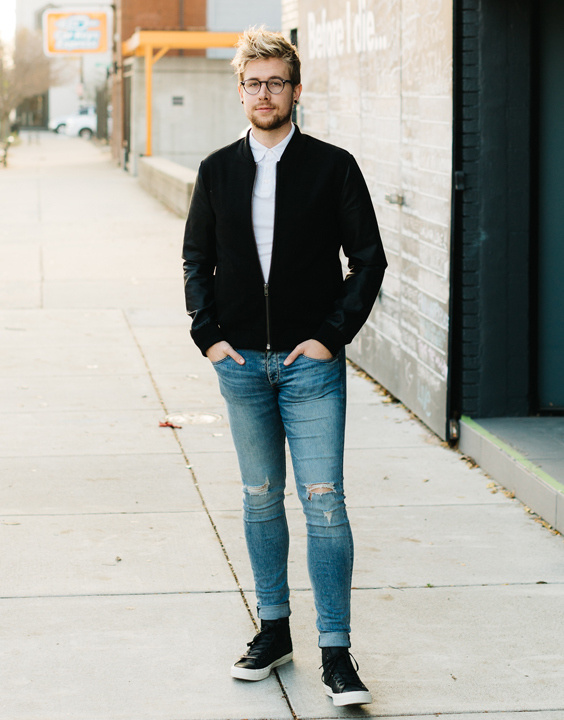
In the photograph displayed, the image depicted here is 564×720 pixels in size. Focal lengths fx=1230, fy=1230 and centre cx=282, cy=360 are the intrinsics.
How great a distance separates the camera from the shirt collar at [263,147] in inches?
150

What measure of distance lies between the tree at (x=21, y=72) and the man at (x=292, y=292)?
2269 inches

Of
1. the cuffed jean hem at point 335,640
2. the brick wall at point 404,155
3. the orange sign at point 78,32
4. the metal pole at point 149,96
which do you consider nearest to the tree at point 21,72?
the orange sign at point 78,32

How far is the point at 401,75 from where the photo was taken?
789 centimetres

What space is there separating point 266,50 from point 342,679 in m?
1.93

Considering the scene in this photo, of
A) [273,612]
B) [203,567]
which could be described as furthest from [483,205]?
[273,612]

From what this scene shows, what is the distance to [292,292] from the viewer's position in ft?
12.5

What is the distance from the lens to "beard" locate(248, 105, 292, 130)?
3.75m

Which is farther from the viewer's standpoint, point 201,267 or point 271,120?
point 201,267

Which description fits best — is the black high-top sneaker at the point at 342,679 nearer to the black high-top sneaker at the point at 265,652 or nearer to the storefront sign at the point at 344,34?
the black high-top sneaker at the point at 265,652

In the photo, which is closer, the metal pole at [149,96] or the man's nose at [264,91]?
the man's nose at [264,91]

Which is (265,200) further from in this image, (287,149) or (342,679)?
(342,679)

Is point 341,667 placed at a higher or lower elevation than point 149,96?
lower

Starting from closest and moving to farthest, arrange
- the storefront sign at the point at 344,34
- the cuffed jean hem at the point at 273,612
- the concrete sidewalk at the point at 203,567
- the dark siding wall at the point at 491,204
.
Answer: the concrete sidewalk at the point at 203,567, the cuffed jean hem at the point at 273,612, the dark siding wall at the point at 491,204, the storefront sign at the point at 344,34

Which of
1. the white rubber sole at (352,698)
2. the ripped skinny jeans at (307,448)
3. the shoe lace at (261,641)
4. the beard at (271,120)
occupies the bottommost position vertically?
the white rubber sole at (352,698)
